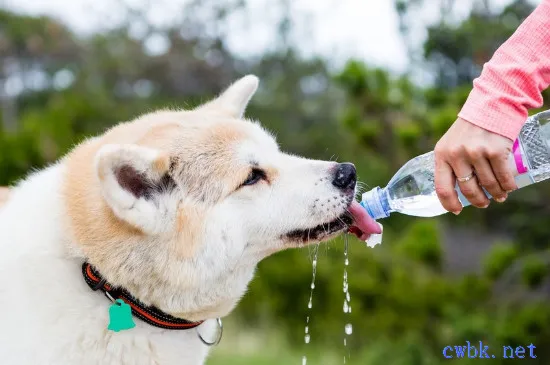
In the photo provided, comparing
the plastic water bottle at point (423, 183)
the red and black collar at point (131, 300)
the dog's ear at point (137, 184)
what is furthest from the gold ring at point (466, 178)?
the red and black collar at point (131, 300)

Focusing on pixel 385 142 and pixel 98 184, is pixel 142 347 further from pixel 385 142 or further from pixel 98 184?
pixel 385 142

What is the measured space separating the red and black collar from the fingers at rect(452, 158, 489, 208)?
1.06 meters

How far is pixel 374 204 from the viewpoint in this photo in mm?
2312

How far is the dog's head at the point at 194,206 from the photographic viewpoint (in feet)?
6.66

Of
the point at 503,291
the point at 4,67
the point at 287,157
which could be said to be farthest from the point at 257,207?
the point at 4,67

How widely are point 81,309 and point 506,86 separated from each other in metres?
1.47

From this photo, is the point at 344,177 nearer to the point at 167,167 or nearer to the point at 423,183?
the point at 423,183

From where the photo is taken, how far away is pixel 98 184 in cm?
209

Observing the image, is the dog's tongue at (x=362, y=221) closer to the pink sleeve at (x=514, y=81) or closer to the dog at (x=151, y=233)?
the dog at (x=151, y=233)

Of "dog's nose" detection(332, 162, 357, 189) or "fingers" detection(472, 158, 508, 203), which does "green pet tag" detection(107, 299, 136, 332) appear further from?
"fingers" detection(472, 158, 508, 203)

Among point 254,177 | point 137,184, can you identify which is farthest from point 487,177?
point 137,184

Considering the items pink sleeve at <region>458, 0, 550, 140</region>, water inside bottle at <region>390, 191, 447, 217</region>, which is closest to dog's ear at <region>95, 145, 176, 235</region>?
water inside bottle at <region>390, 191, 447, 217</region>

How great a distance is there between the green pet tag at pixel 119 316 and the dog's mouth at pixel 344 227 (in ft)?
1.96

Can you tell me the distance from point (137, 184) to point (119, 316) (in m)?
0.43
